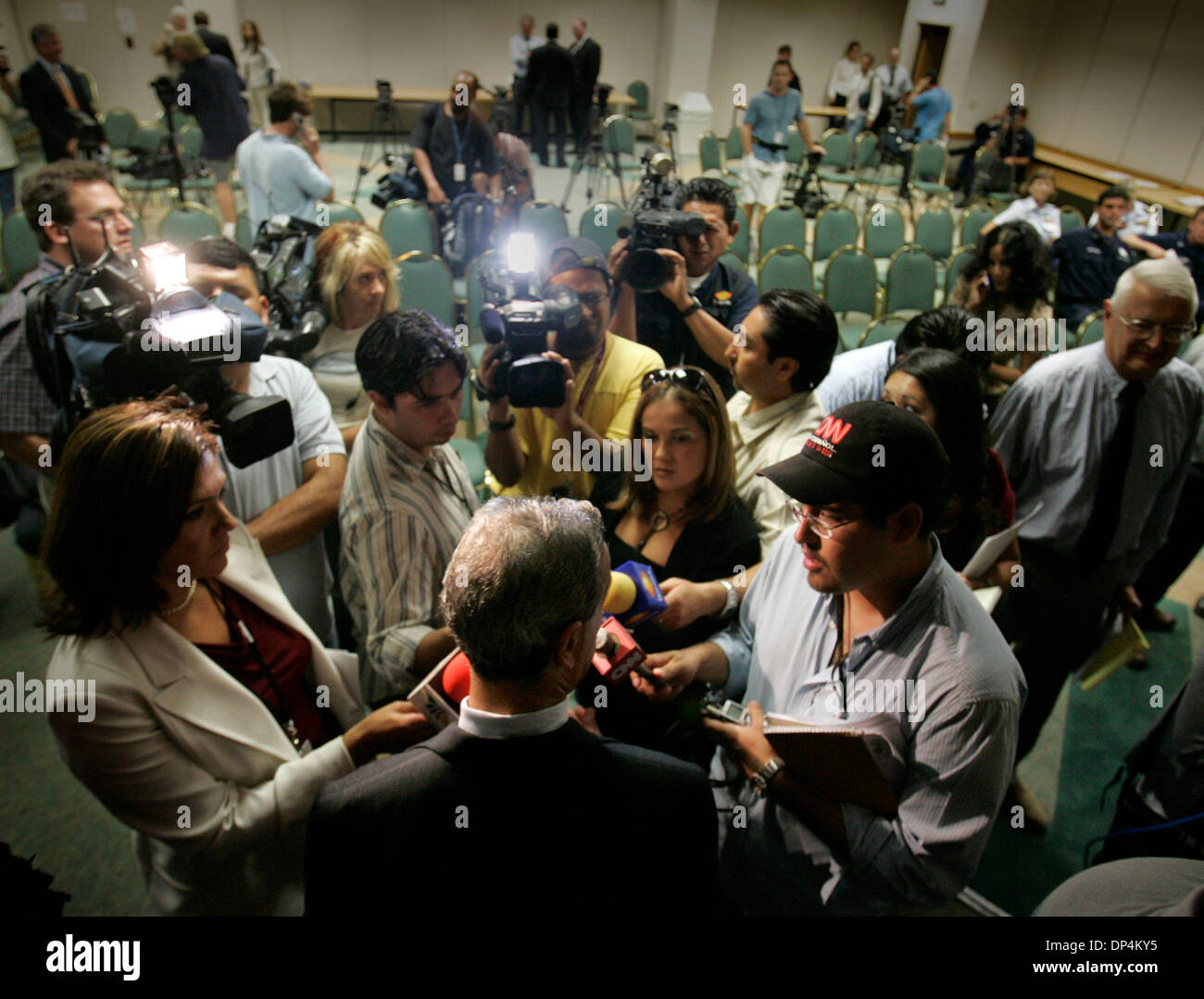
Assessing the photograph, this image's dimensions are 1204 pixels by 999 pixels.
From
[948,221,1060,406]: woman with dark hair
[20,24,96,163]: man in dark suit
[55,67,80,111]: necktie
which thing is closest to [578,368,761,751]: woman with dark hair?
[948,221,1060,406]: woman with dark hair

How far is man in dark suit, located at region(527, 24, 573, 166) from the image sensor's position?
8625 mm

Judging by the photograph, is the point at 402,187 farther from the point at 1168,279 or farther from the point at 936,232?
the point at 1168,279

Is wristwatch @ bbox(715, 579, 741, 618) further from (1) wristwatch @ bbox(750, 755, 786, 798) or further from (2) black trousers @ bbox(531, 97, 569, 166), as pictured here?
(2) black trousers @ bbox(531, 97, 569, 166)

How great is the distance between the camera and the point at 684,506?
172 cm

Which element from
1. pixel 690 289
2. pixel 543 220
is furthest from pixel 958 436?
pixel 543 220

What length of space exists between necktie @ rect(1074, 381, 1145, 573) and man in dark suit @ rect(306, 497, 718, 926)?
181 cm

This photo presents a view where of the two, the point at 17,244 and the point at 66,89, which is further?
the point at 66,89

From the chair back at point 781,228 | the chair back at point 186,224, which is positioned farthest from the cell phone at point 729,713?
the chair back at point 781,228

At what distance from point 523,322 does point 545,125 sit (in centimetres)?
909

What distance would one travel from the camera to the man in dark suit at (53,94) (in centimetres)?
599

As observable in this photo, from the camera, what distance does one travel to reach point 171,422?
1.19m
